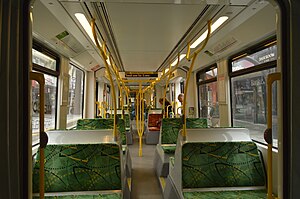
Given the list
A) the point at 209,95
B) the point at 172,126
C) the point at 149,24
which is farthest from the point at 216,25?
the point at 209,95

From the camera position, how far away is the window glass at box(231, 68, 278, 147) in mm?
3025

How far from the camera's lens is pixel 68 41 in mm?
3121

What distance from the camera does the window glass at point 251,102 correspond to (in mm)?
3025

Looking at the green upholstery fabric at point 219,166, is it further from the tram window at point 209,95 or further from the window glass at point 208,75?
the window glass at point 208,75

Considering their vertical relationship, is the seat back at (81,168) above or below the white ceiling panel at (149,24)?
below

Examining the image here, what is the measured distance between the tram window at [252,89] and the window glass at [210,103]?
80 cm

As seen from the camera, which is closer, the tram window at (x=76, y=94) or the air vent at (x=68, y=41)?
the air vent at (x=68, y=41)

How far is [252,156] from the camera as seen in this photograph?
2363mm

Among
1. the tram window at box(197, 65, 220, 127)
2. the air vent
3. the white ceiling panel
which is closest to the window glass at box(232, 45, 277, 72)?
the tram window at box(197, 65, 220, 127)

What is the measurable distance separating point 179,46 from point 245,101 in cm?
153

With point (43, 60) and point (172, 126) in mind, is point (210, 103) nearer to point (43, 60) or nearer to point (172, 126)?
point (172, 126)

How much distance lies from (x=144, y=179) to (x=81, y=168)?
203 cm

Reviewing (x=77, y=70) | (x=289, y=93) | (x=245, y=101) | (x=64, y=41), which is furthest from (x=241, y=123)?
(x=77, y=70)

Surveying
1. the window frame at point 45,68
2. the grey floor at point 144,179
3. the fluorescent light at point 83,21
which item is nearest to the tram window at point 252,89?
the grey floor at point 144,179
